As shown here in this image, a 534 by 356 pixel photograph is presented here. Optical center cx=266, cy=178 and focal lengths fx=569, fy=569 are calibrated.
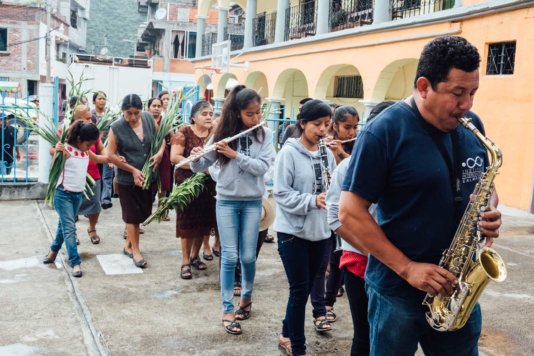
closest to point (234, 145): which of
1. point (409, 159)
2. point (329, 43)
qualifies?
point (409, 159)

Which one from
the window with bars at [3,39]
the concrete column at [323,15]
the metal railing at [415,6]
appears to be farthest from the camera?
the window with bars at [3,39]

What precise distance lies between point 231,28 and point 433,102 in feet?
100

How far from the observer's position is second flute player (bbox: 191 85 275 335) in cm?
448

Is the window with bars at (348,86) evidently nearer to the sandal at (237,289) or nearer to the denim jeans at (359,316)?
the sandal at (237,289)

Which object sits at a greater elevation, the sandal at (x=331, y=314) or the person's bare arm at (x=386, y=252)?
the person's bare arm at (x=386, y=252)

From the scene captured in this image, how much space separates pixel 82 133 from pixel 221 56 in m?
16.8

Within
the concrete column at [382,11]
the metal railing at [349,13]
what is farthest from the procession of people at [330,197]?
the metal railing at [349,13]

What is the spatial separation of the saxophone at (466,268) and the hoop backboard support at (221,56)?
19617mm

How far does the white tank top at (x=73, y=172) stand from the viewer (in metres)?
5.80

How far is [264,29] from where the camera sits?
21.7 meters

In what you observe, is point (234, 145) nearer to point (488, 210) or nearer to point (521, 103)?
point (488, 210)

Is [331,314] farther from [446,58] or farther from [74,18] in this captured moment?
[74,18]

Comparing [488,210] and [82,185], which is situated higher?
[488,210]

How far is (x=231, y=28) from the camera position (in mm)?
31641
